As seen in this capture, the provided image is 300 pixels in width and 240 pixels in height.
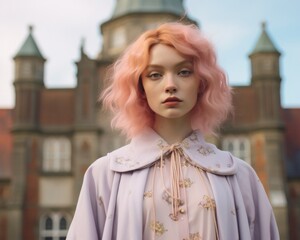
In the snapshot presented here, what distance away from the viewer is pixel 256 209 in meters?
3.43

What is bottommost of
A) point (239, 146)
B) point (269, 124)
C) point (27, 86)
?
point (239, 146)

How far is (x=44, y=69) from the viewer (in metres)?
28.9

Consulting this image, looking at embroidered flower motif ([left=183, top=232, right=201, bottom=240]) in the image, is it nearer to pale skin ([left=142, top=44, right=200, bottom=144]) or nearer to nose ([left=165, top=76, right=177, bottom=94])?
pale skin ([left=142, top=44, right=200, bottom=144])

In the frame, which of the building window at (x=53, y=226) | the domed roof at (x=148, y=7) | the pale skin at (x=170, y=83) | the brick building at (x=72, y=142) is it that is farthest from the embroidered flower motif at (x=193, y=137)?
the domed roof at (x=148, y=7)

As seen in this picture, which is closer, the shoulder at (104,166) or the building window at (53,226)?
the shoulder at (104,166)

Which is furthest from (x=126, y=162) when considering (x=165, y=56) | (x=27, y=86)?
(x=27, y=86)

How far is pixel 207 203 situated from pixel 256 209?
371mm

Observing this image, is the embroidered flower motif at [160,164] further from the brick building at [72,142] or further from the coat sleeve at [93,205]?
the brick building at [72,142]

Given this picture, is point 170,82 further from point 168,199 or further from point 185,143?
point 168,199

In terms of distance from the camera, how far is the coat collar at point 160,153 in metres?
3.33

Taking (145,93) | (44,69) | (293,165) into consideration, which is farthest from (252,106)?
(145,93)

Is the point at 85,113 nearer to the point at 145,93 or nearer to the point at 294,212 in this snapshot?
the point at 294,212

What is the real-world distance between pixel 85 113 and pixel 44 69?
295 centimetres

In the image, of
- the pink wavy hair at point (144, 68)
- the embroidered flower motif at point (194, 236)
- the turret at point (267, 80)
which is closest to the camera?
the embroidered flower motif at point (194, 236)
